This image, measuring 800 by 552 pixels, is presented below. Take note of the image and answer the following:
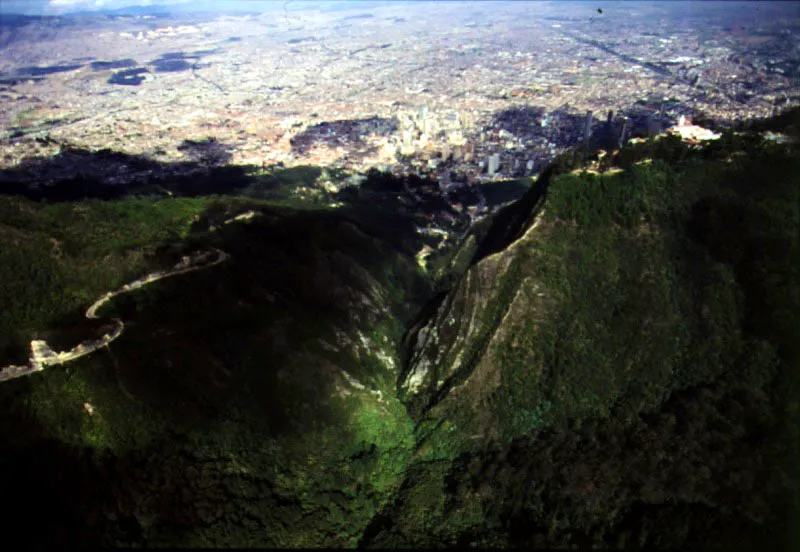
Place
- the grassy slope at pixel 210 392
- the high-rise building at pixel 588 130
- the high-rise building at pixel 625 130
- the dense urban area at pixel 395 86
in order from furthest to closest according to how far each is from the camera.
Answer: the high-rise building at pixel 588 130 → the dense urban area at pixel 395 86 → the high-rise building at pixel 625 130 → the grassy slope at pixel 210 392

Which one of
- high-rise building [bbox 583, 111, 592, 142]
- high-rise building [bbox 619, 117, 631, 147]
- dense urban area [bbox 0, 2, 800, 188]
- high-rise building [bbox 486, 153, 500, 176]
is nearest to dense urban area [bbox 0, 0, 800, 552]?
high-rise building [bbox 619, 117, 631, 147]

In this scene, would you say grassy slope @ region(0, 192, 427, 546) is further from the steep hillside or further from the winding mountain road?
the winding mountain road

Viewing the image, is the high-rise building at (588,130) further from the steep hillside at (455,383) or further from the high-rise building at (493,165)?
the steep hillside at (455,383)

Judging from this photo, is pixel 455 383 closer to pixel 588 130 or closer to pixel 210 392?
pixel 210 392

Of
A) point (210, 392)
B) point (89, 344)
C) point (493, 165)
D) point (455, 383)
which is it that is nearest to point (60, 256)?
point (89, 344)

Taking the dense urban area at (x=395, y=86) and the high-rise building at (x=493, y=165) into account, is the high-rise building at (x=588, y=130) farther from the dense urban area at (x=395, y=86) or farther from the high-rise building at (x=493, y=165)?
the high-rise building at (x=493, y=165)

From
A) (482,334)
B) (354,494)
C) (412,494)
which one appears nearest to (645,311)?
(482,334)

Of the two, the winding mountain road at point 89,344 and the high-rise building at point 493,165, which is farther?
the high-rise building at point 493,165

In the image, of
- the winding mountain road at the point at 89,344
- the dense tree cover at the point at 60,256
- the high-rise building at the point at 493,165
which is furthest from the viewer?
the high-rise building at the point at 493,165

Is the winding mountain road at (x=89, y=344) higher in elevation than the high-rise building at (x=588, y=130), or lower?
lower

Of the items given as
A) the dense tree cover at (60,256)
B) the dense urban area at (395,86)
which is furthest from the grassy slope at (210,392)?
the dense urban area at (395,86)

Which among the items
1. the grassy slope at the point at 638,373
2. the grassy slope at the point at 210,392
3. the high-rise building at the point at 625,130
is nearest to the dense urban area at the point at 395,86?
the high-rise building at the point at 625,130

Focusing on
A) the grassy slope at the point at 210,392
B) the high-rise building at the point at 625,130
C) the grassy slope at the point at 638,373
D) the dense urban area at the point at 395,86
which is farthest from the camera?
the dense urban area at the point at 395,86
